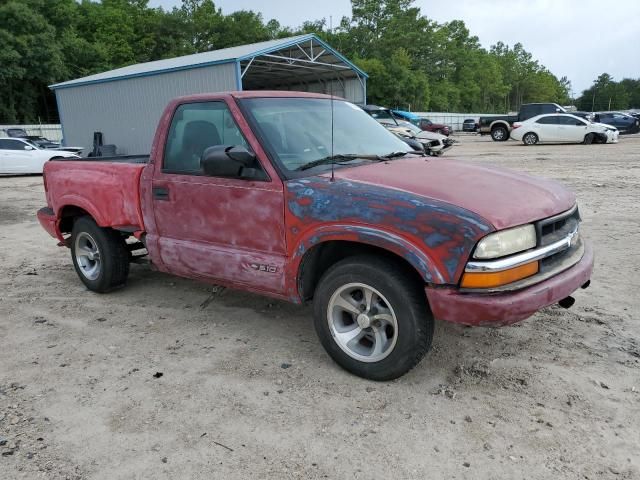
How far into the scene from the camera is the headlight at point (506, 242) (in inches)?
107

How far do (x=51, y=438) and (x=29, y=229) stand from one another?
6977 millimetres

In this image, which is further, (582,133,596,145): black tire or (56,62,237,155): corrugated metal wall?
(582,133,596,145): black tire

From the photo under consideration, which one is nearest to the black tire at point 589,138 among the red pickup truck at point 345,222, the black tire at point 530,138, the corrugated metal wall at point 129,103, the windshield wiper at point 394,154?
the black tire at point 530,138

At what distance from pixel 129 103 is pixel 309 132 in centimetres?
2073

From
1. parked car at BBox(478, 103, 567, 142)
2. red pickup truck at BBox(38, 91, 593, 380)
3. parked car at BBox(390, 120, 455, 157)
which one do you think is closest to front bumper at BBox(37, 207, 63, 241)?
red pickup truck at BBox(38, 91, 593, 380)

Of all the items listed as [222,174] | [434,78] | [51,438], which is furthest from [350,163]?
[434,78]

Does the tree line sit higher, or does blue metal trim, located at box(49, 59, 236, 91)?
the tree line

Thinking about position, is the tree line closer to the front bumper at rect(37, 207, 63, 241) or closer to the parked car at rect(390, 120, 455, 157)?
the parked car at rect(390, 120, 455, 157)

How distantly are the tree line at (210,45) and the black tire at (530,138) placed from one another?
78.1 ft

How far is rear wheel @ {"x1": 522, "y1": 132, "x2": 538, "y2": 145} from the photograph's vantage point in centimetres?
2329

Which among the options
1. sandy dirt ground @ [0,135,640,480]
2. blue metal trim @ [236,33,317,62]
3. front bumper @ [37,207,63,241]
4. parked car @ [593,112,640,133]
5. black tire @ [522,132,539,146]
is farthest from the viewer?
parked car @ [593,112,640,133]

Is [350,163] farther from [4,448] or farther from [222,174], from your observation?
[4,448]

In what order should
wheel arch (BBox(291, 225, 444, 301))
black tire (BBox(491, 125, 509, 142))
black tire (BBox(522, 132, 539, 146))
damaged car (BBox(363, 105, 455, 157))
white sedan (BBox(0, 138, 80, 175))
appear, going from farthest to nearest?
black tire (BBox(491, 125, 509, 142)) < black tire (BBox(522, 132, 539, 146)) < white sedan (BBox(0, 138, 80, 175)) < damaged car (BBox(363, 105, 455, 157)) < wheel arch (BBox(291, 225, 444, 301))

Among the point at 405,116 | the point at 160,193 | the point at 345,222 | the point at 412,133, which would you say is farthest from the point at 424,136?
the point at 345,222
